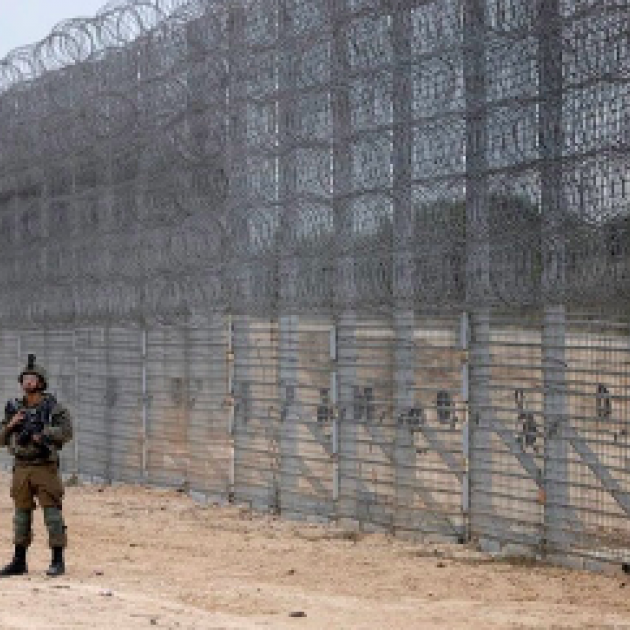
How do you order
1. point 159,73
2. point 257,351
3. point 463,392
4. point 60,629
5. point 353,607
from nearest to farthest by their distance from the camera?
point 60,629 < point 353,607 < point 463,392 < point 257,351 < point 159,73

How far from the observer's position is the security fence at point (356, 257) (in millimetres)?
10297

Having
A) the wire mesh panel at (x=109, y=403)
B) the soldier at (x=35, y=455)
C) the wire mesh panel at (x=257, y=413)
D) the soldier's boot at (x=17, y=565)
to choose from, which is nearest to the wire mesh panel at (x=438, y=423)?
the wire mesh panel at (x=257, y=413)

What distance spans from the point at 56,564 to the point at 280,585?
1.41 metres

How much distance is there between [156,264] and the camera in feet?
51.4

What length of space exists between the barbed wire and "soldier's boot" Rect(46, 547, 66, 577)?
9.96 feet

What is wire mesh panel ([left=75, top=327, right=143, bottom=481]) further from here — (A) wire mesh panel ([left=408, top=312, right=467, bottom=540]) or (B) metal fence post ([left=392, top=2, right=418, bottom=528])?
(A) wire mesh panel ([left=408, top=312, right=467, bottom=540])

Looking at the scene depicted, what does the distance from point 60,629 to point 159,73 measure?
8.26 m

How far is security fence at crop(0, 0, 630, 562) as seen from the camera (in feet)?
33.8

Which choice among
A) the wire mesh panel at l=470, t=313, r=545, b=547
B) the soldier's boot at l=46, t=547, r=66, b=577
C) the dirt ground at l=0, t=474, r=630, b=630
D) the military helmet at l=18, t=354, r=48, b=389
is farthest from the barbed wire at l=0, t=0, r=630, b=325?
the soldier's boot at l=46, t=547, r=66, b=577

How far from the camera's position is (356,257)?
12414 millimetres

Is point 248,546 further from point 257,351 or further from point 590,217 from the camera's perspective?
point 590,217

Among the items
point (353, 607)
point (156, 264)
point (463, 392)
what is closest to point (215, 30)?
point (156, 264)

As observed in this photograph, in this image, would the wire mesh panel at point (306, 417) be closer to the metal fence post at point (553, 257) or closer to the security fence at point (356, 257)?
the security fence at point (356, 257)

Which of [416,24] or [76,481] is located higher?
[416,24]
